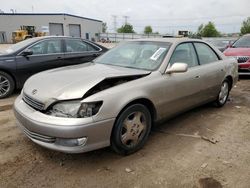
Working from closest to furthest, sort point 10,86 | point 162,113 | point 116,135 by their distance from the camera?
point 116,135 → point 162,113 → point 10,86

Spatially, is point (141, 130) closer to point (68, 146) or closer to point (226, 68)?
point (68, 146)

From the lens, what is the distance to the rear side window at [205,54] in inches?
178

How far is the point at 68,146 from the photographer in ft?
9.11

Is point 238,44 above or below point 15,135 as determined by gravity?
above

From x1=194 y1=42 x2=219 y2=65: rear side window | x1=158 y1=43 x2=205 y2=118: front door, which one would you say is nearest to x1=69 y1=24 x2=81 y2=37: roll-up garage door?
x1=194 y1=42 x2=219 y2=65: rear side window

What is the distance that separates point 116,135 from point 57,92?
855mm

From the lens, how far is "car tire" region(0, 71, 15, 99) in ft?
18.8

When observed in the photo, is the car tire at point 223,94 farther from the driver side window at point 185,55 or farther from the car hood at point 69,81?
the car hood at point 69,81

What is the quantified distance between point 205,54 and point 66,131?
3134 millimetres

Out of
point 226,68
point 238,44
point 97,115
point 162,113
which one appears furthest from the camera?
point 238,44

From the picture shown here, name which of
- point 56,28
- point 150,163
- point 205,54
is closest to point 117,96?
point 150,163

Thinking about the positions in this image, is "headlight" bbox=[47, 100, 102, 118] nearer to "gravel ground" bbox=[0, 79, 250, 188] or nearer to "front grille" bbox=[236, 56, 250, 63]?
"gravel ground" bbox=[0, 79, 250, 188]

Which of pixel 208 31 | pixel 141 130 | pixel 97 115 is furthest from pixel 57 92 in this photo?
pixel 208 31

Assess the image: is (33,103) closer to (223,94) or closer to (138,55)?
(138,55)
